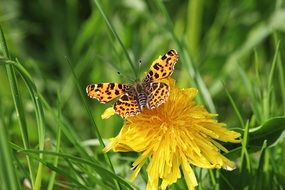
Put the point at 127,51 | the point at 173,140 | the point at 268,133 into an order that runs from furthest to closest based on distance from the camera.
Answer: the point at 127,51
the point at 268,133
the point at 173,140

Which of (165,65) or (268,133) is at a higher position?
(165,65)

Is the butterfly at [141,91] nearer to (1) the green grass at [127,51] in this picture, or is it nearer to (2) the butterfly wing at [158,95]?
(2) the butterfly wing at [158,95]

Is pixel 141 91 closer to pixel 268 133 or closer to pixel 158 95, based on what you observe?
pixel 158 95

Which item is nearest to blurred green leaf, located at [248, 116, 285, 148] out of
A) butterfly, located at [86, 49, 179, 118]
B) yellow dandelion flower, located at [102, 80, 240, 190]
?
yellow dandelion flower, located at [102, 80, 240, 190]

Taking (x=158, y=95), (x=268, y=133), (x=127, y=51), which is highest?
(x=127, y=51)

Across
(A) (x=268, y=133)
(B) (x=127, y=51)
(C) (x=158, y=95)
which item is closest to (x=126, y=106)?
(C) (x=158, y=95)

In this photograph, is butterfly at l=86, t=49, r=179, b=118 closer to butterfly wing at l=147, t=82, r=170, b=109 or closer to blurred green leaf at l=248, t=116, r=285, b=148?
butterfly wing at l=147, t=82, r=170, b=109

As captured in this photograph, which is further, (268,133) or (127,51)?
(127,51)
